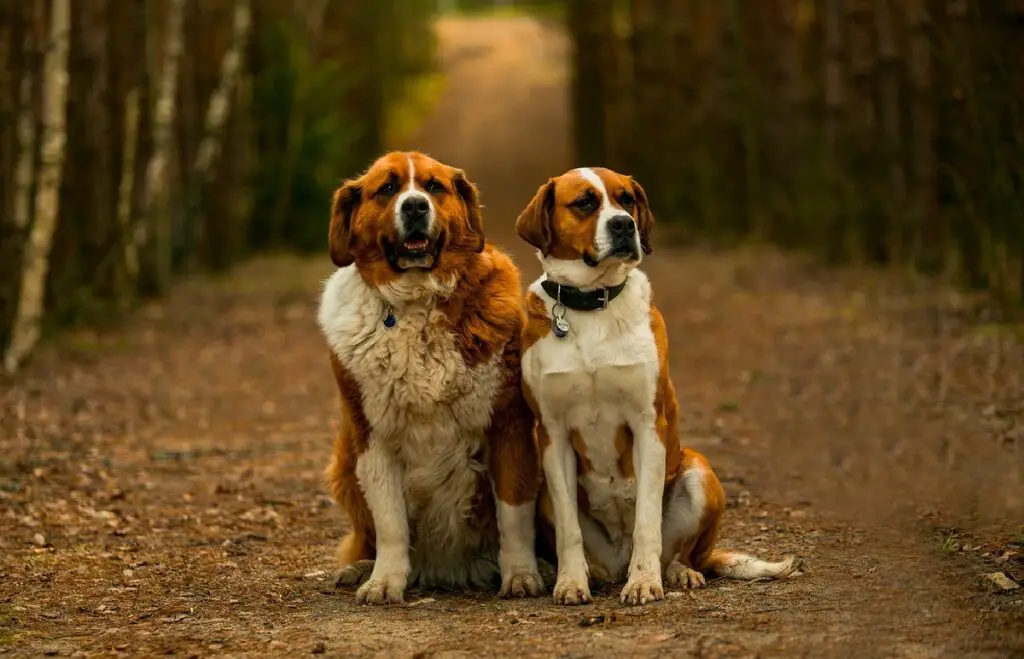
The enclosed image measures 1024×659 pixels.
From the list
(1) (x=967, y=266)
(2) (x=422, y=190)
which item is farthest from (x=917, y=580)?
(1) (x=967, y=266)

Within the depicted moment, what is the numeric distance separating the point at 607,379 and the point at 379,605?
137cm

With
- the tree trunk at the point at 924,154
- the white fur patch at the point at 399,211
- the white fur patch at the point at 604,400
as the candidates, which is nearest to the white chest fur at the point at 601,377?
the white fur patch at the point at 604,400

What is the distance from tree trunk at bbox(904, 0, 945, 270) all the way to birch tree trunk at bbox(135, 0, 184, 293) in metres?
8.53

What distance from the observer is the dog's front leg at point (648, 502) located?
18.3ft

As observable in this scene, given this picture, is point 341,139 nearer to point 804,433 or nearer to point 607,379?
point 804,433

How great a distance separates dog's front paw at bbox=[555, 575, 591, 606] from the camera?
5.60m

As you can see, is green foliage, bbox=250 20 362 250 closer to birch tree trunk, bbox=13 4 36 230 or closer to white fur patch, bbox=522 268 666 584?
birch tree trunk, bbox=13 4 36 230

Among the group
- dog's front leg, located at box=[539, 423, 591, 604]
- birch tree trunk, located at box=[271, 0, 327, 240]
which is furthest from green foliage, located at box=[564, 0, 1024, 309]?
birch tree trunk, located at box=[271, 0, 327, 240]

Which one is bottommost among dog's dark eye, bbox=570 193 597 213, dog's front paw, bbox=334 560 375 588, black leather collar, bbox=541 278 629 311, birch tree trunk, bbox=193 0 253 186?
dog's front paw, bbox=334 560 375 588

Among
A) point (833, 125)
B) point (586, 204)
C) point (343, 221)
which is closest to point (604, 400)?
point (586, 204)

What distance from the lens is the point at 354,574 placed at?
6.30 m

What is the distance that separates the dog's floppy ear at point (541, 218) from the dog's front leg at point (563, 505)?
2.59 ft

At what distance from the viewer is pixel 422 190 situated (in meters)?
5.96

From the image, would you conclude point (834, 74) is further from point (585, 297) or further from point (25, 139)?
point (585, 297)
